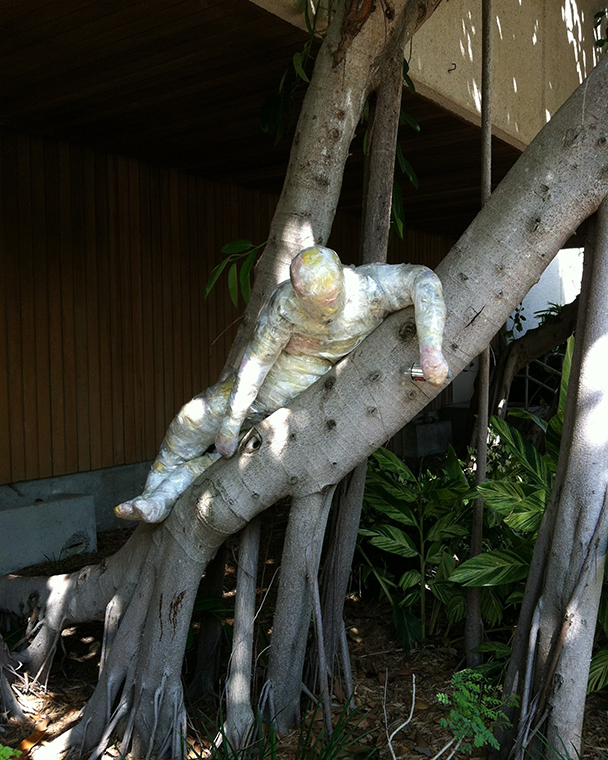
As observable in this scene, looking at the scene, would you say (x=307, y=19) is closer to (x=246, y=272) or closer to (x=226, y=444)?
(x=246, y=272)

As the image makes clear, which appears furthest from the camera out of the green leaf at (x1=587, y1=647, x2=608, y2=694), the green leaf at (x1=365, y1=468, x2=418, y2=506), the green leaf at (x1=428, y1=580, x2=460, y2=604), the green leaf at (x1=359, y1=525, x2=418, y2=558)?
the green leaf at (x1=365, y1=468, x2=418, y2=506)

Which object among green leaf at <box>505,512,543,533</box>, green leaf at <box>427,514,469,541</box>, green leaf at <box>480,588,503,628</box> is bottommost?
green leaf at <box>480,588,503,628</box>

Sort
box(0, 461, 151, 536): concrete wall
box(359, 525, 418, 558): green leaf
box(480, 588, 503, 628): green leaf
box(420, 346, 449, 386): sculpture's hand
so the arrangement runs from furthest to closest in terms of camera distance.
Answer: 1. box(0, 461, 151, 536): concrete wall
2. box(359, 525, 418, 558): green leaf
3. box(480, 588, 503, 628): green leaf
4. box(420, 346, 449, 386): sculpture's hand

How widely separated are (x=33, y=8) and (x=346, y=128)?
1625mm

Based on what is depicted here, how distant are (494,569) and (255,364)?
4.65 ft

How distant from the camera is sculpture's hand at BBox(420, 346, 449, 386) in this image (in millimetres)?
1956

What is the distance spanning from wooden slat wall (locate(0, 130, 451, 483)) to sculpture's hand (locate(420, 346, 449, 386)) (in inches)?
155

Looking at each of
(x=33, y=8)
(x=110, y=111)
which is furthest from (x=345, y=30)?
(x=110, y=111)

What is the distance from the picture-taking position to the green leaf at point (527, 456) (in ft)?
10.5

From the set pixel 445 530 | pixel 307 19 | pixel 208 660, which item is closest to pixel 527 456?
pixel 445 530

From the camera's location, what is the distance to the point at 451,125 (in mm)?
4906

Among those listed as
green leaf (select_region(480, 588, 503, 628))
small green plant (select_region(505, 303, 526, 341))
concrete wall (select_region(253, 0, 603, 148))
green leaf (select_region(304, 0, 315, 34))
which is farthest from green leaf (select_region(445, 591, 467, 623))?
small green plant (select_region(505, 303, 526, 341))

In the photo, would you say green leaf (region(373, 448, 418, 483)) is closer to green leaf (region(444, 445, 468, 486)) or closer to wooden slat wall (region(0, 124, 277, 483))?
green leaf (region(444, 445, 468, 486))

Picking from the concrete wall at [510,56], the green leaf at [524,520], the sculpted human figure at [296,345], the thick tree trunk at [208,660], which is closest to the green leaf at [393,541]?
the green leaf at [524,520]
